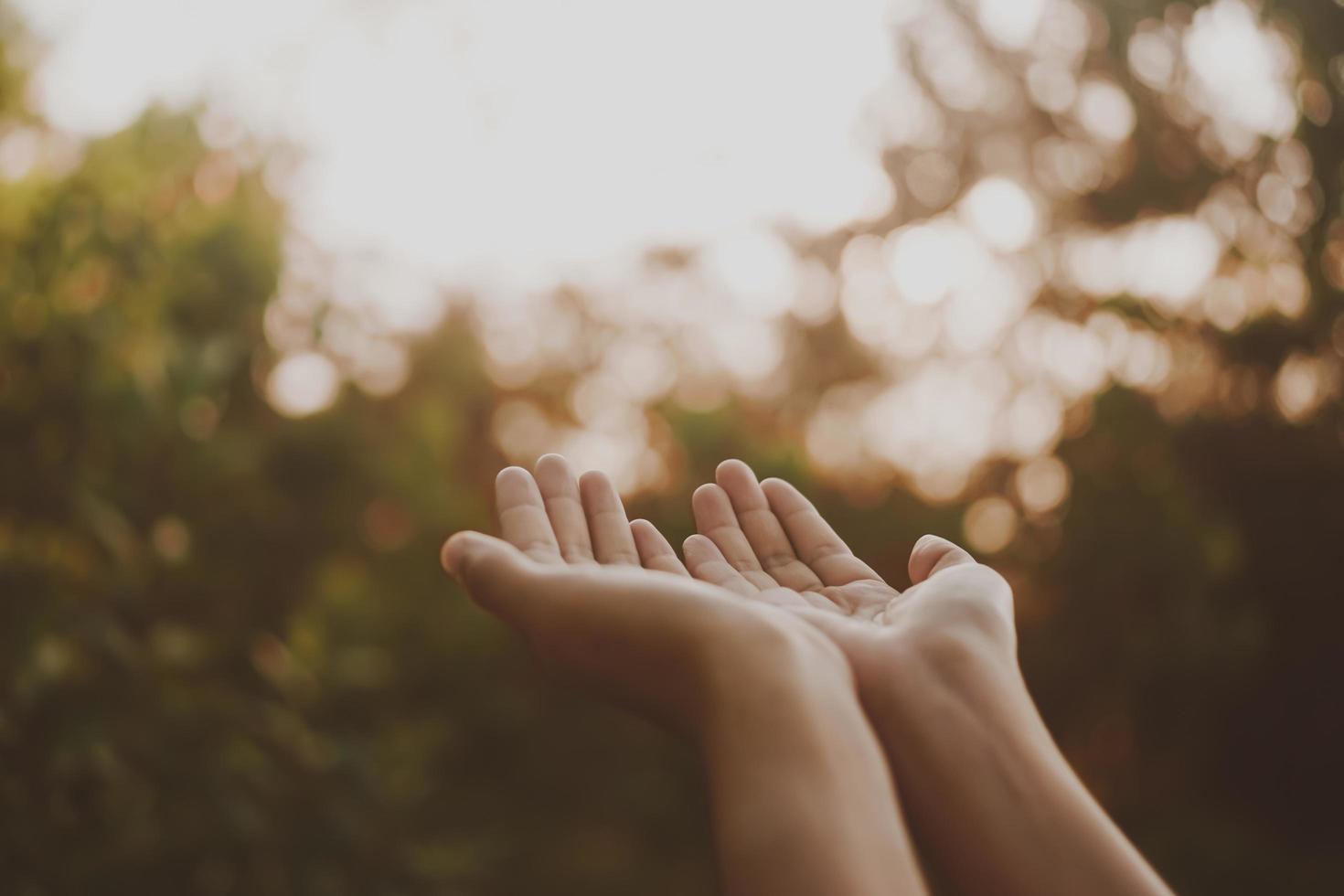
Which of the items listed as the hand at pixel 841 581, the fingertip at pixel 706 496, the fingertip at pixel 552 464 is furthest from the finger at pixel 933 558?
the fingertip at pixel 552 464

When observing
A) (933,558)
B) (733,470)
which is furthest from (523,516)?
(933,558)

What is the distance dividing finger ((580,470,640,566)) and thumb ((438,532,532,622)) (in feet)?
0.78

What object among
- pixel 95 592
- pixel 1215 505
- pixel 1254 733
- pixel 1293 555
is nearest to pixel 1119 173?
pixel 1215 505

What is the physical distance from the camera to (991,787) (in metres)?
1.24

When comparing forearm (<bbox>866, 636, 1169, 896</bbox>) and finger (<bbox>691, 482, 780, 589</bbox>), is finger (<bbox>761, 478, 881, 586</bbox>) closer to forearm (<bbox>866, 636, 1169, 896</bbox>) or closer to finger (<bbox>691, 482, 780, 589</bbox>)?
finger (<bbox>691, 482, 780, 589</bbox>)

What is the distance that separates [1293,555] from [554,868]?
5.65 m

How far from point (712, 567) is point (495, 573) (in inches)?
18.1

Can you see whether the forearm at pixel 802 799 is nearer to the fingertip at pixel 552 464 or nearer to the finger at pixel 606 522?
the finger at pixel 606 522

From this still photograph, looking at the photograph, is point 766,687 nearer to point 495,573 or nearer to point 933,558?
point 495,573

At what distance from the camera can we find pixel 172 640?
3049mm

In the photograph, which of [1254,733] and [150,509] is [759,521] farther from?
[1254,733]

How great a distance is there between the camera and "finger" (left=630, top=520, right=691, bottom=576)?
5.55 ft

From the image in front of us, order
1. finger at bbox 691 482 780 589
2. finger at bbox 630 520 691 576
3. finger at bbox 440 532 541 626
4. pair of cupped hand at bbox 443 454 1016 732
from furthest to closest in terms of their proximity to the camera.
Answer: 1. finger at bbox 691 482 780 589
2. finger at bbox 630 520 691 576
3. finger at bbox 440 532 541 626
4. pair of cupped hand at bbox 443 454 1016 732

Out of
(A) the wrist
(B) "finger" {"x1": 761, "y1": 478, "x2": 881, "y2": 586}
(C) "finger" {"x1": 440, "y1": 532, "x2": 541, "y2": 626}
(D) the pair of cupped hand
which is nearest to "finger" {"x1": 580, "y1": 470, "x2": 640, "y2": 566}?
(D) the pair of cupped hand
